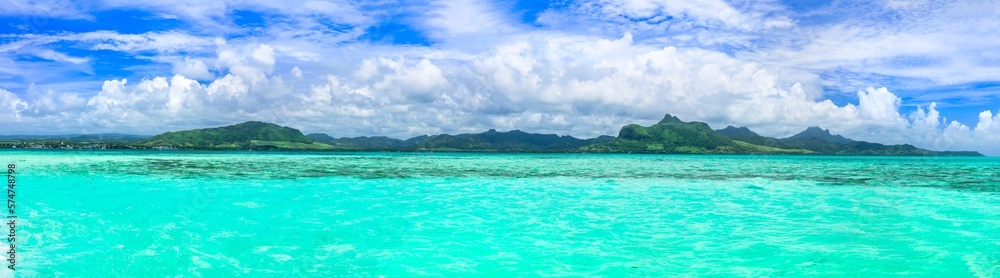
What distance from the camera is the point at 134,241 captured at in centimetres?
1867

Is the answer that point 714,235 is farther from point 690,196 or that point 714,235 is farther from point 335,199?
point 335,199

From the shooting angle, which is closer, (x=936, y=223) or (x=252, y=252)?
(x=252, y=252)

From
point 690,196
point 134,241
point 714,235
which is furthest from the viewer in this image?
point 690,196

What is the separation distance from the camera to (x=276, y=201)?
3158 centimetres

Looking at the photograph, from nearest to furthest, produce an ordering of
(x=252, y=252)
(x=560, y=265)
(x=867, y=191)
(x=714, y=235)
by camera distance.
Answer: (x=560, y=265) < (x=252, y=252) < (x=714, y=235) < (x=867, y=191)

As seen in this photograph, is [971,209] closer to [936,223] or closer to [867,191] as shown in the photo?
[936,223]

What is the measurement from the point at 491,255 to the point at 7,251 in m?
14.3

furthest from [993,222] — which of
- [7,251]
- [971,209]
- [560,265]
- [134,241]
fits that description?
[7,251]

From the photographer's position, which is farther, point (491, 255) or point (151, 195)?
point (151, 195)

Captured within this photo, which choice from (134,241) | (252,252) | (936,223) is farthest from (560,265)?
(936,223)

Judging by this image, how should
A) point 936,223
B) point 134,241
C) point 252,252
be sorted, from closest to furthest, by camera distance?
point 252,252
point 134,241
point 936,223

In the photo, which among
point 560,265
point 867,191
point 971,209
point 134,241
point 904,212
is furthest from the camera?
point 867,191

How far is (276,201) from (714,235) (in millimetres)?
22907

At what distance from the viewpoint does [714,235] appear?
2078 centimetres
